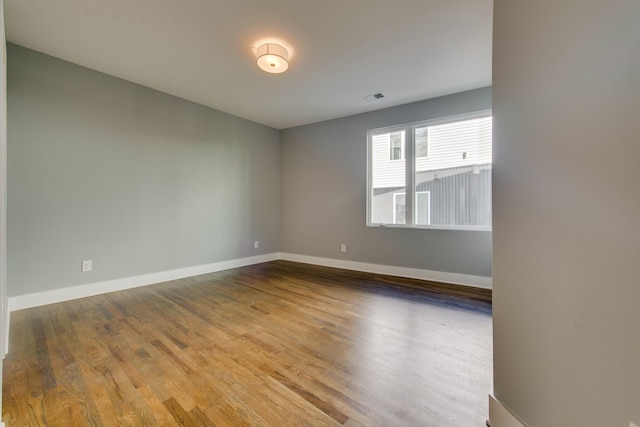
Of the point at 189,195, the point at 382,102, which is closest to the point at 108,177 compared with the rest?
the point at 189,195

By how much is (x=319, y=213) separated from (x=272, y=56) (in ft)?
9.19

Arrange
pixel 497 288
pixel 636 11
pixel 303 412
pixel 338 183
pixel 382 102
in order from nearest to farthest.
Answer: pixel 636 11 → pixel 497 288 → pixel 303 412 → pixel 382 102 → pixel 338 183

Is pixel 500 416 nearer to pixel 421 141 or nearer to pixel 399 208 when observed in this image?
pixel 399 208

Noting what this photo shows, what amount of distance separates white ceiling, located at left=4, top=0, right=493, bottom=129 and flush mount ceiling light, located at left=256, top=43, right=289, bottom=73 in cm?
8

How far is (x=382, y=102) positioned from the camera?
12.5 ft

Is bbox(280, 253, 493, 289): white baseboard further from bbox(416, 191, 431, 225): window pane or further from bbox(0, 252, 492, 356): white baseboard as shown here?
bbox(416, 191, 431, 225): window pane

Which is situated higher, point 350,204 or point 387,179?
point 387,179

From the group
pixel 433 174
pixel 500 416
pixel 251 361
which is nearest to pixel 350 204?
pixel 433 174

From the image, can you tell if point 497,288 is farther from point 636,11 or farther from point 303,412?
point 303,412

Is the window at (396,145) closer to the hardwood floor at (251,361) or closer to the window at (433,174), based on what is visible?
the window at (433,174)

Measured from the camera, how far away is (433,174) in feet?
12.1

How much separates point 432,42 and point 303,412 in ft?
10.0

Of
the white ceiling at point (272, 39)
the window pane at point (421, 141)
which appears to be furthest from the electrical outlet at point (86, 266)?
the window pane at point (421, 141)

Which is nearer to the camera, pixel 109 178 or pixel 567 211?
pixel 567 211
